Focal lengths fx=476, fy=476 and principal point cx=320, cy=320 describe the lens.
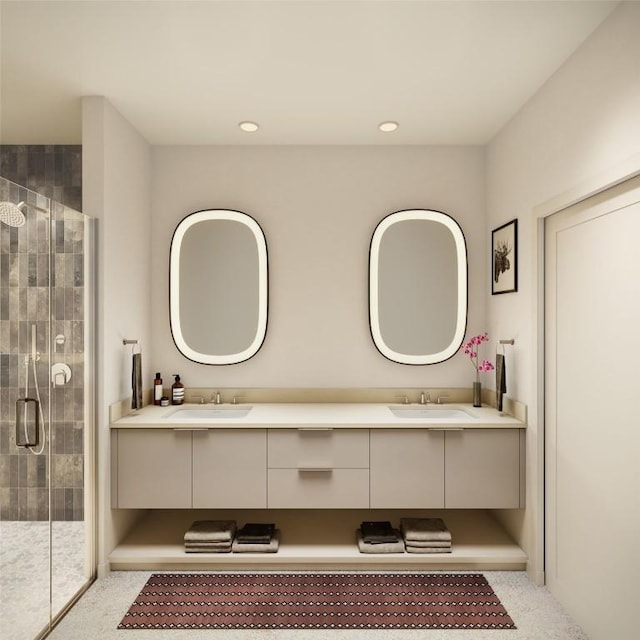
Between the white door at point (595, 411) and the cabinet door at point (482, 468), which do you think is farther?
the cabinet door at point (482, 468)

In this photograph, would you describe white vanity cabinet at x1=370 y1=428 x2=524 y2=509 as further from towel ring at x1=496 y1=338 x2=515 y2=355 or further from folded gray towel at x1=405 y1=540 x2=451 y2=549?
towel ring at x1=496 y1=338 x2=515 y2=355

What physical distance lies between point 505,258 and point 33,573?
2924mm

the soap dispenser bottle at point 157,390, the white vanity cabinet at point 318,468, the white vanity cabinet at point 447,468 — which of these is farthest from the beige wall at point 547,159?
the soap dispenser bottle at point 157,390

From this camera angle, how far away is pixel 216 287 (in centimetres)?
333

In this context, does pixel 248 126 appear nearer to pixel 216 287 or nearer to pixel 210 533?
pixel 216 287

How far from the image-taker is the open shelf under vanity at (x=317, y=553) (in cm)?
269

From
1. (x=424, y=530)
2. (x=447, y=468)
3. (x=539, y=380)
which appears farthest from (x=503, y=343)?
(x=424, y=530)

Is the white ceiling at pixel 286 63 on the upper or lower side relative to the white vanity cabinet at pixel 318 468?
upper

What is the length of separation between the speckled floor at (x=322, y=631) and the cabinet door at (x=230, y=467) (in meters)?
0.61

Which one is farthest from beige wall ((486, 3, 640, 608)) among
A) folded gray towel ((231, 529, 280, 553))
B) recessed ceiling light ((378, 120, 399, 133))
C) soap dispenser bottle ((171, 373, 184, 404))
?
soap dispenser bottle ((171, 373, 184, 404))

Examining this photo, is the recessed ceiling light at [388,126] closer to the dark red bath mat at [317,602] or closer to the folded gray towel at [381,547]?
the folded gray towel at [381,547]

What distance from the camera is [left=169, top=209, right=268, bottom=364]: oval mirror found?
10.9ft

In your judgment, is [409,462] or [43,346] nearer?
[43,346]

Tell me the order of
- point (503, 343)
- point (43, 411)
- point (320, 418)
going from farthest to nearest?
point (503, 343) → point (320, 418) → point (43, 411)
